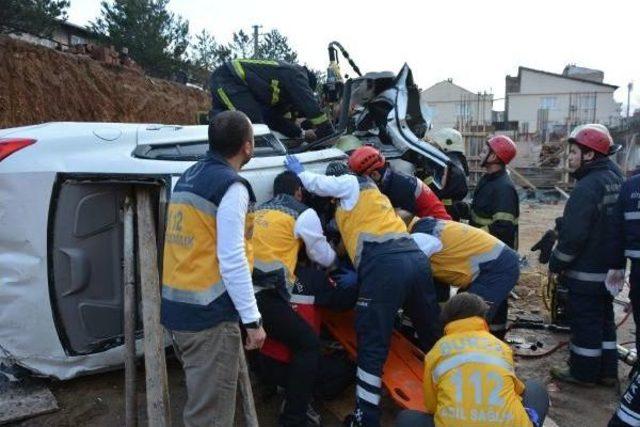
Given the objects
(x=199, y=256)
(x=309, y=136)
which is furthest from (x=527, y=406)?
(x=309, y=136)

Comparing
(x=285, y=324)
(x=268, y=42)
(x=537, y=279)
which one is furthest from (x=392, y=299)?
(x=268, y=42)

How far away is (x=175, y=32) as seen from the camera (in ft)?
82.3

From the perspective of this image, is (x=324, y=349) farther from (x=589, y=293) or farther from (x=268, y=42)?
(x=268, y=42)

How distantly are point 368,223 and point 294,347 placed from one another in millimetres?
898

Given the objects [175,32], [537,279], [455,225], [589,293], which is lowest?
[537,279]

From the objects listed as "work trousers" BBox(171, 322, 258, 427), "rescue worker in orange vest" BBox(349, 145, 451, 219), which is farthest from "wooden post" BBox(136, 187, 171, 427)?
"rescue worker in orange vest" BBox(349, 145, 451, 219)

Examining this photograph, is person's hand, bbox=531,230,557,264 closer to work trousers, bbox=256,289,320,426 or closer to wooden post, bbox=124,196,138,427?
work trousers, bbox=256,289,320,426

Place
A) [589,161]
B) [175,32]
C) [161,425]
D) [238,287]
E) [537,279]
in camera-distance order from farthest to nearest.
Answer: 1. [175,32]
2. [537,279]
3. [589,161]
4. [161,425]
5. [238,287]

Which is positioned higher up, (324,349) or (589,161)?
(589,161)

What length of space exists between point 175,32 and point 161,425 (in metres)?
24.8

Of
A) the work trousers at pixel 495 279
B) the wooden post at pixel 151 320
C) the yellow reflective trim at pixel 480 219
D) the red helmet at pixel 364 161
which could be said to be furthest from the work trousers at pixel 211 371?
the yellow reflective trim at pixel 480 219

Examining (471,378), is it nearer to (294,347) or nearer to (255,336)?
(255,336)

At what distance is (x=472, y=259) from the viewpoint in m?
3.86

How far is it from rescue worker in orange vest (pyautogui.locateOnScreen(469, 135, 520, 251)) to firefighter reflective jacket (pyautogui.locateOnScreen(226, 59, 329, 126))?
1623mm
